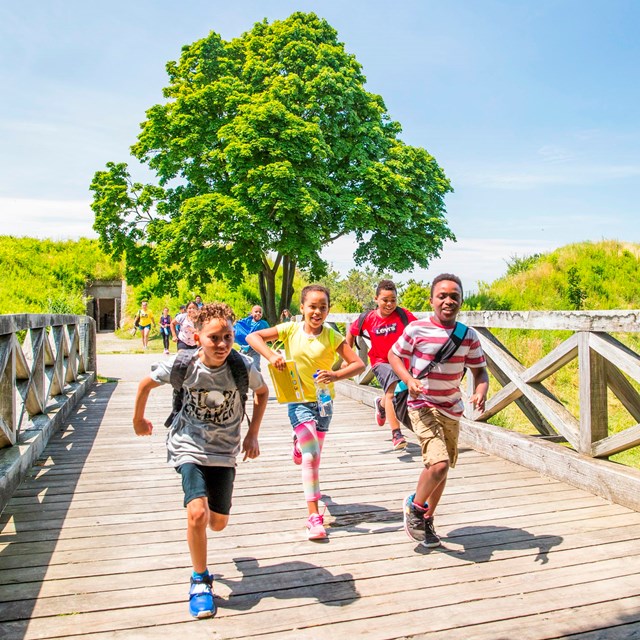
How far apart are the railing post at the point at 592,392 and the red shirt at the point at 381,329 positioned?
1.90 meters

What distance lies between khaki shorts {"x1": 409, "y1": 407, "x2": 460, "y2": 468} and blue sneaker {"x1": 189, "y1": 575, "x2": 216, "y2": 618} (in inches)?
57.6

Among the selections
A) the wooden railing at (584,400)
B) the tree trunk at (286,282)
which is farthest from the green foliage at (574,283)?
the wooden railing at (584,400)

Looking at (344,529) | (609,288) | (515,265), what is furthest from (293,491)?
(515,265)

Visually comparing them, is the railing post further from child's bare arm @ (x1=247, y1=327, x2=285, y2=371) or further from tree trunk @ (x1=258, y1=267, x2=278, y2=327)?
tree trunk @ (x1=258, y1=267, x2=278, y2=327)

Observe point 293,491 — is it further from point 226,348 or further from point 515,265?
point 515,265

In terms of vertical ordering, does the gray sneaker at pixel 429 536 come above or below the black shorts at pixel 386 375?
below

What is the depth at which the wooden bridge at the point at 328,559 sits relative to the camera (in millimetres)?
2754

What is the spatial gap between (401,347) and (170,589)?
1.87m

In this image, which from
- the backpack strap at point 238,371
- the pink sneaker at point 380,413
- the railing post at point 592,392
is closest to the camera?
the backpack strap at point 238,371

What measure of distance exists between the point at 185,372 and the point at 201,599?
105 cm

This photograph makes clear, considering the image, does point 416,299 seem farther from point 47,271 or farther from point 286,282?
point 47,271

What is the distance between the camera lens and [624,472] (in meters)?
4.30

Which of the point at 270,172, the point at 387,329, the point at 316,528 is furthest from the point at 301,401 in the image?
the point at 270,172

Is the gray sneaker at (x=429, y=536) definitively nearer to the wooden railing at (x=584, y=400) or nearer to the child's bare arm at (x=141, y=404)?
the wooden railing at (x=584, y=400)
